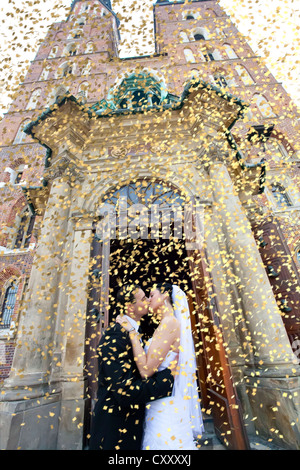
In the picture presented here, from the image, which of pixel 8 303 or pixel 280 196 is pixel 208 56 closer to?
pixel 280 196

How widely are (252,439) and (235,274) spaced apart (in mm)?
2747

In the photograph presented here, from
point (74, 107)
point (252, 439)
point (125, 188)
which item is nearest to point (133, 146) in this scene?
point (125, 188)

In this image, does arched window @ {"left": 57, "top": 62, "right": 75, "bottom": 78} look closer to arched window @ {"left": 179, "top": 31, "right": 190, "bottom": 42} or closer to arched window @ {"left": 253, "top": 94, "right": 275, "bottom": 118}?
arched window @ {"left": 179, "top": 31, "right": 190, "bottom": 42}

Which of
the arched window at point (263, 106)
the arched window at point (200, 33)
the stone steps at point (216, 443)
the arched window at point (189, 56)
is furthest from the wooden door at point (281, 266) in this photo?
the arched window at point (200, 33)

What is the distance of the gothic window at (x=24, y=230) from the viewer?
11984 millimetres

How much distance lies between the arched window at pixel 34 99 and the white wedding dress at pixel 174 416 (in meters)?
20.3

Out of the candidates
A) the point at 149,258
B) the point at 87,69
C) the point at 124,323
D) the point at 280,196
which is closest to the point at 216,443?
the point at 124,323

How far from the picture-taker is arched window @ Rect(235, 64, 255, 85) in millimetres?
16422

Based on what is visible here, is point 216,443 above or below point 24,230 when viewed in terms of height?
below

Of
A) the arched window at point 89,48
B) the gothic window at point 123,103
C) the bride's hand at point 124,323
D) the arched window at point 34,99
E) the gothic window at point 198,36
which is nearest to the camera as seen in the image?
the bride's hand at point 124,323

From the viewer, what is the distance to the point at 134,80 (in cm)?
1116

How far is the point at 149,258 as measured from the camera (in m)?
8.23

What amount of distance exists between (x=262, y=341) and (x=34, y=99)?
69.8 feet

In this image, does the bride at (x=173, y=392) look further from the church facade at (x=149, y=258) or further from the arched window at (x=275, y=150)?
the arched window at (x=275, y=150)
